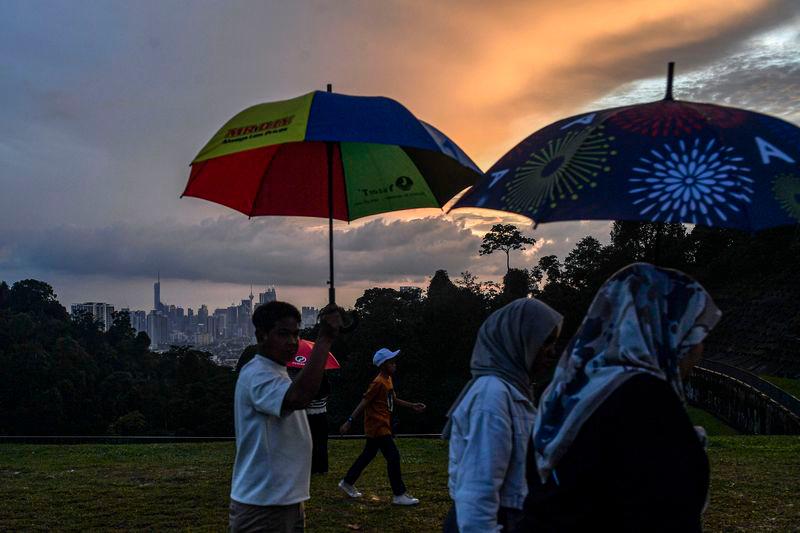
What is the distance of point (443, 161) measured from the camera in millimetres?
5254

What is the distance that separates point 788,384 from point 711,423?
3348 millimetres

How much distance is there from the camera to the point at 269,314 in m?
3.85

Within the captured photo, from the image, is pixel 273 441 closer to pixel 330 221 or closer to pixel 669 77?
pixel 330 221

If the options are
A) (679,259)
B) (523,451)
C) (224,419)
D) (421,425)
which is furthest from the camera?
(679,259)

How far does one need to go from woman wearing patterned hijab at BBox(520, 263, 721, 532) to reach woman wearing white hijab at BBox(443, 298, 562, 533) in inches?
22.1

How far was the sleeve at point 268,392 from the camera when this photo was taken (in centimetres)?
353

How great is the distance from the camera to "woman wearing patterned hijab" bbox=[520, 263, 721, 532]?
1773 millimetres

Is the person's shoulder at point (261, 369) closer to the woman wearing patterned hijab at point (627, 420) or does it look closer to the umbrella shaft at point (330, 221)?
the umbrella shaft at point (330, 221)

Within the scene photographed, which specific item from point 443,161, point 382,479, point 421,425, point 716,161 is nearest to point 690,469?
point 716,161

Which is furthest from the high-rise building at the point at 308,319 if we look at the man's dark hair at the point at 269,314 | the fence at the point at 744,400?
the fence at the point at 744,400

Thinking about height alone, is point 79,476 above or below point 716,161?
below

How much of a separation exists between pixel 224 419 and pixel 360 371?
29.1 feet

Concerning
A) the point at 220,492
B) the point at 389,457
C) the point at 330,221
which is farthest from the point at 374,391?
the point at 330,221

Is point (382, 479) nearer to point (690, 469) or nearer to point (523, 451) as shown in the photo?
point (523, 451)
